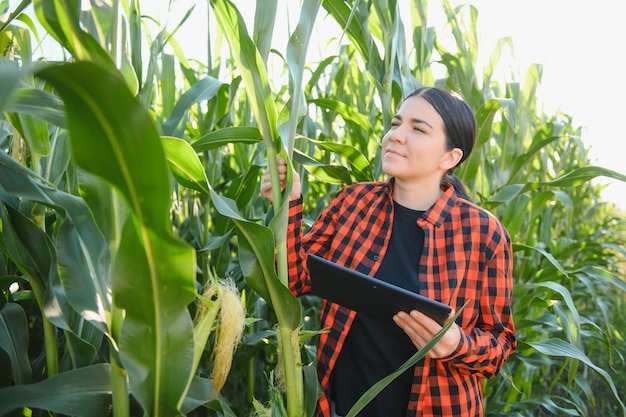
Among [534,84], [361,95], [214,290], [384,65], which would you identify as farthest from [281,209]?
[534,84]

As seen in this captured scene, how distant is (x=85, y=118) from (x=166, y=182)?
0.09m

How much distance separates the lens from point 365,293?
98 cm

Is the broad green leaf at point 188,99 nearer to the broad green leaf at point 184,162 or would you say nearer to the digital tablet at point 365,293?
the broad green leaf at point 184,162

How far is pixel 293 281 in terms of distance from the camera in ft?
3.87

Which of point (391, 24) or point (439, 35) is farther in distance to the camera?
point (439, 35)

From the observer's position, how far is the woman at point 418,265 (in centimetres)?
113

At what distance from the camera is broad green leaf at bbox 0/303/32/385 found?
1.02 meters

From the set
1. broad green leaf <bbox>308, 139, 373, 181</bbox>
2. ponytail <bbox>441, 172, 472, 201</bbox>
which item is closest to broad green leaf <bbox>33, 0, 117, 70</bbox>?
broad green leaf <bbox>308, 139, 373, 181</bbox>

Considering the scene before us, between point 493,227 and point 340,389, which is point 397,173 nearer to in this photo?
point 493,227

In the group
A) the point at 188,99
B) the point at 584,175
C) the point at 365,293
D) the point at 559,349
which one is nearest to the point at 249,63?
the point at 188,99

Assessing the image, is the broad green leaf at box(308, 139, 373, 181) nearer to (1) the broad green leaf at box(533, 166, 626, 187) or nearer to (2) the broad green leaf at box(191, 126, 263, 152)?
(2) the broad green leaf at box(191, 126, 263, 152)

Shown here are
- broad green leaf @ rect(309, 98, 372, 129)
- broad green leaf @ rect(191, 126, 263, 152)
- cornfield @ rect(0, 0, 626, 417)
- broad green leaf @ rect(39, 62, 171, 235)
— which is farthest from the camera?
broad green leaf @ rect(309, 98, 372, 129)

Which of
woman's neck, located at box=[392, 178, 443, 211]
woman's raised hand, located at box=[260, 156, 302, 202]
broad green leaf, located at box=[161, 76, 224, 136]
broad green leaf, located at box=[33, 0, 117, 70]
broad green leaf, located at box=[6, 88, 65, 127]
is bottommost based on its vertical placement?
woman's neck, located at box=[392, 178, 443, 211]

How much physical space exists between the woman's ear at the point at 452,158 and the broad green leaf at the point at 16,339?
2.71 feet
